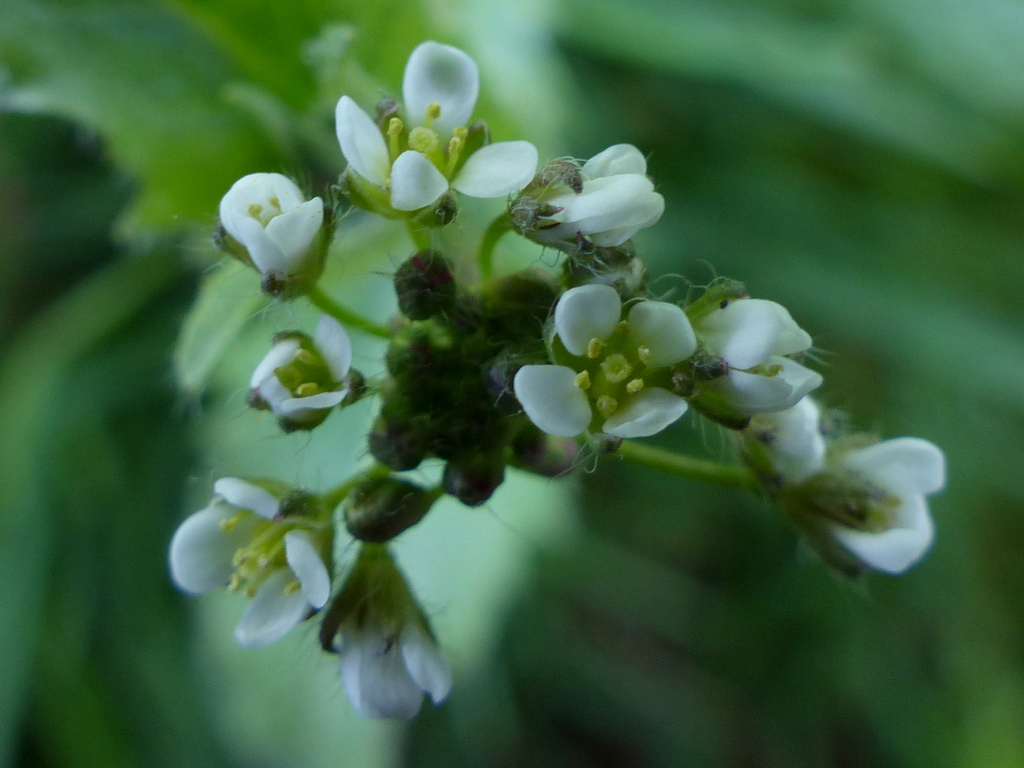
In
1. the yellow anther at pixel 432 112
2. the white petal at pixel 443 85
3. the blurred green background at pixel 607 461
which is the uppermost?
the white petal at pixel 443 85

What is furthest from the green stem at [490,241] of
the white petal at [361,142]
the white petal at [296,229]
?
the white petal at [296,229]

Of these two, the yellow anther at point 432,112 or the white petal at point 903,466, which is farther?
the white petal at point 903,466

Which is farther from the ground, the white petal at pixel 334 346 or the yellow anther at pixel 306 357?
the white petal at pixel 334 346

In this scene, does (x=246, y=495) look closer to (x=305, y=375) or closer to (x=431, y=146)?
(x=305, y=375)

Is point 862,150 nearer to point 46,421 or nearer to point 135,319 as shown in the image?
point 135,319

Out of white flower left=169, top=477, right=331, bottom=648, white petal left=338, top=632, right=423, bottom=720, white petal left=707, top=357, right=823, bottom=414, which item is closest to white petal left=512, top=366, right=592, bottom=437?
white petal left=707, top=357, right=823, bottom=414

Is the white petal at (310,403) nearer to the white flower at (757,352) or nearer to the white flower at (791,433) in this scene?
the white flower at (757,352)
